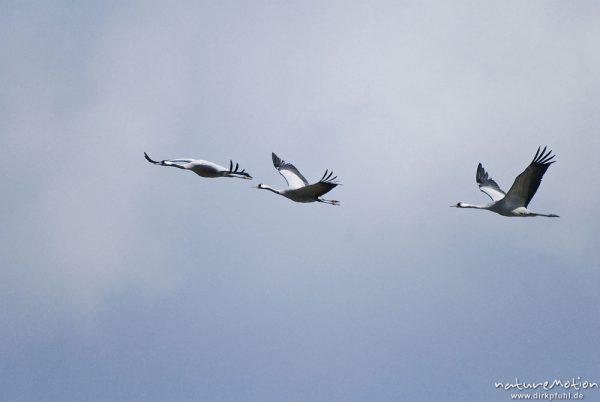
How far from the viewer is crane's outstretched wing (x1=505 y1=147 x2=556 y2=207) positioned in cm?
3791

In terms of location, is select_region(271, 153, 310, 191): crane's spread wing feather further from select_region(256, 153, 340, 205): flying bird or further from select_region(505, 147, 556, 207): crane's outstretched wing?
select_region(505, 147, 556, 207): crane's outstretched wing

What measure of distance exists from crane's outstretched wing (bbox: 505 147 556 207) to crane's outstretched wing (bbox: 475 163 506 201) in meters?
3.57

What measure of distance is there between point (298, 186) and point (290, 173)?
1.72 metres

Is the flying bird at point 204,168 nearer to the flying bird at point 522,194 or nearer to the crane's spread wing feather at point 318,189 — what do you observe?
the crane's spread wing feather at point 318,189

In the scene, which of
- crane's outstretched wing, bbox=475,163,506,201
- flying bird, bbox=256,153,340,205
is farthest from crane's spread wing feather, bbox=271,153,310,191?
crane's outstretched wing, bbox=475,163,506,201

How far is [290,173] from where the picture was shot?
43.3 metres

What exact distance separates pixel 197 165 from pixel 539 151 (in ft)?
34.9

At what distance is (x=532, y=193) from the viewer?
39344 mm

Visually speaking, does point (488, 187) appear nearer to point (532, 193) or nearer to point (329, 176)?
point (532, 193)

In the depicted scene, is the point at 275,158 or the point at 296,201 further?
the point at 275,158

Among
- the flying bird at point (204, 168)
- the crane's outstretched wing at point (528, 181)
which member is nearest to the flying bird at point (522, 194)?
the crane's outstretched wing at point (528, 181)

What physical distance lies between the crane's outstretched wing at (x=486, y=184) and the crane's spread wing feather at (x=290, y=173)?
20.7ft

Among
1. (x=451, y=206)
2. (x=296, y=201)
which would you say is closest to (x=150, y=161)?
(x=296, y=201)

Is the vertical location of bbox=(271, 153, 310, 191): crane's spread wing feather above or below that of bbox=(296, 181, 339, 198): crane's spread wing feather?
above
